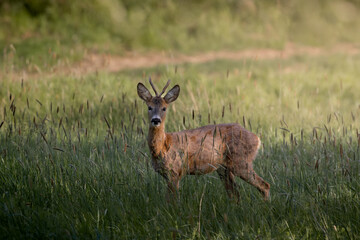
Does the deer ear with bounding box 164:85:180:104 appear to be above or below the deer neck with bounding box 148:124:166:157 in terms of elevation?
above

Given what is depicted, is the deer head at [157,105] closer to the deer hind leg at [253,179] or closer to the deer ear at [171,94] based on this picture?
the deer ear at [171,94]

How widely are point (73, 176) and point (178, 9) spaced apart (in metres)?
16.4

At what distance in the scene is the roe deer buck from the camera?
4438 millimetres

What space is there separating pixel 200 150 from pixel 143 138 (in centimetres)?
124

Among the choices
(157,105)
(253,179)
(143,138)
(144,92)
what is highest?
(144,92)

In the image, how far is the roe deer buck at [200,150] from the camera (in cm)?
444

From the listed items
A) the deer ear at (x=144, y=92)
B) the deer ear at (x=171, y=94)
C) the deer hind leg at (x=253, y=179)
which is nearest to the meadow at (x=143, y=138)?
the deer hind leg at (x=253, y=179)

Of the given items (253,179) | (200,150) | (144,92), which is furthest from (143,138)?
(253,179)

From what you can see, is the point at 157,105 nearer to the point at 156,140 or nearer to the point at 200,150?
the point at 156,140

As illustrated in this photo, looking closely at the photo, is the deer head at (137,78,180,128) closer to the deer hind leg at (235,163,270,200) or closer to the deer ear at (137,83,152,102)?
the deer ear at (137,83,152,102)

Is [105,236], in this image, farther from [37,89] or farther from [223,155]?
[37,89]

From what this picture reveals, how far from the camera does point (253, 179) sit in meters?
4.58

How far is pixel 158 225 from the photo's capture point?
366cm

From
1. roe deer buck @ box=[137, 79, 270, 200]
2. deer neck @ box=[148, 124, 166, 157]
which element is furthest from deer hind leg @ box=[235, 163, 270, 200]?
deer neck @ box=[148, 124, 166, 157]
